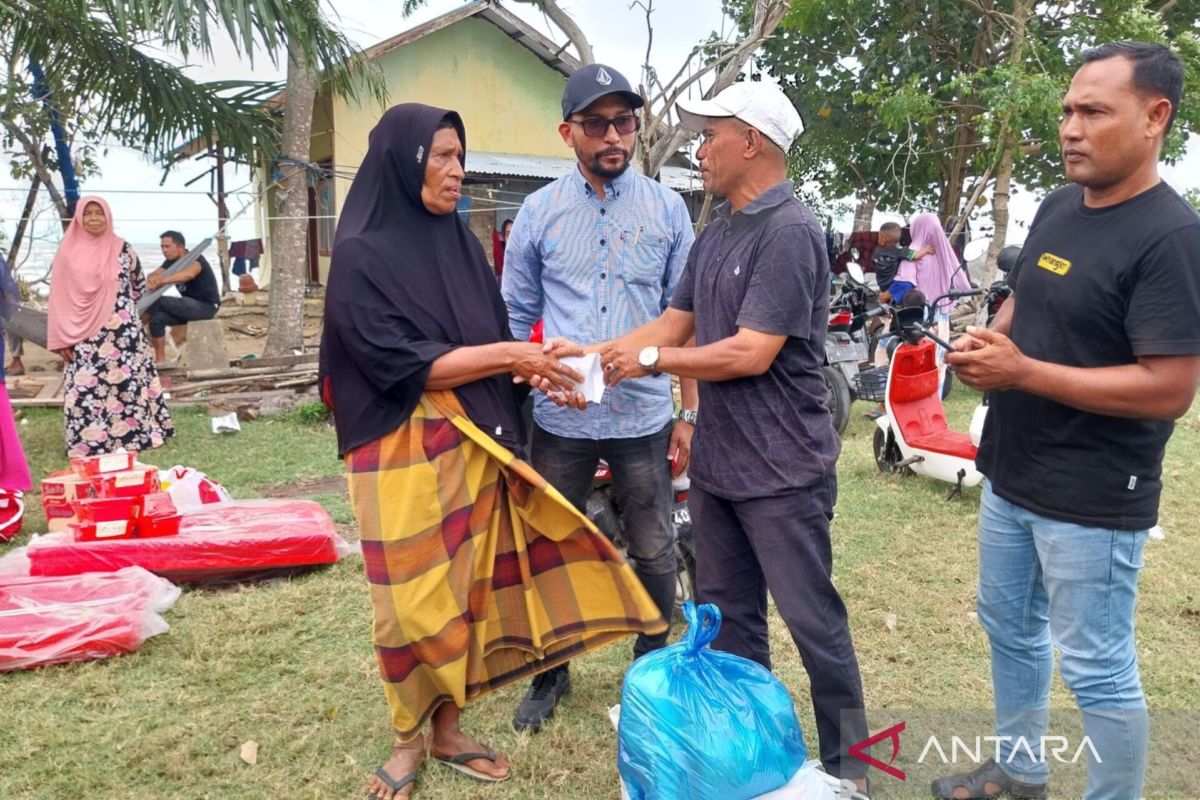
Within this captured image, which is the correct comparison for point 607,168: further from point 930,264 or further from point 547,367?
point 930,264

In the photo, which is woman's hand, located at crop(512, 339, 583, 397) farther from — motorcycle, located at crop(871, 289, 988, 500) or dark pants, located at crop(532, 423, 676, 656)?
motorcycle, located at crop(871, 289, 988, 500)

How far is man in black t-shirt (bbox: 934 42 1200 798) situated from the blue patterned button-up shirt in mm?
1119

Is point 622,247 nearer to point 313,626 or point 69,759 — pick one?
point 313,626

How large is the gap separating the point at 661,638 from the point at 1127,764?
1469 millimetres

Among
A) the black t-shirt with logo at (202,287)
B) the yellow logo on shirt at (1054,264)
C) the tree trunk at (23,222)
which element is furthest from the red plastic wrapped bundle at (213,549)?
the tree trunk at (23,222)

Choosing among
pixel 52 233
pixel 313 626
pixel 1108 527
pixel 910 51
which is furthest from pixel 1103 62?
pixel 910 51

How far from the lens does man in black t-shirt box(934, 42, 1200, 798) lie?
6.53 feet

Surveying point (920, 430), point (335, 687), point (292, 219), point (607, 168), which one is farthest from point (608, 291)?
point (292, 219)

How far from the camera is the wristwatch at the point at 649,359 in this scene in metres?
2.53

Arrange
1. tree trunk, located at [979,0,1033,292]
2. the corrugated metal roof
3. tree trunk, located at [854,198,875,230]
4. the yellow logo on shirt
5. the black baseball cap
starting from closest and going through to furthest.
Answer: the yellow logo on shirt
the black baseball cap
tree trunk, located at [979,0,1033,292]
the corrugated metal roof
tree trunk, located at [854,198,875,230]

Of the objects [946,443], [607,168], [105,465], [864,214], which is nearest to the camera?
[607,168]

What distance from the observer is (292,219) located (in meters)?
9.24

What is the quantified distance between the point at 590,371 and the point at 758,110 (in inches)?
32.6

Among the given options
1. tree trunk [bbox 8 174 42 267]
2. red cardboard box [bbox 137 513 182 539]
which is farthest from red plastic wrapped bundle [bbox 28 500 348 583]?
tree trunk [bbox 8 174 42 267]
